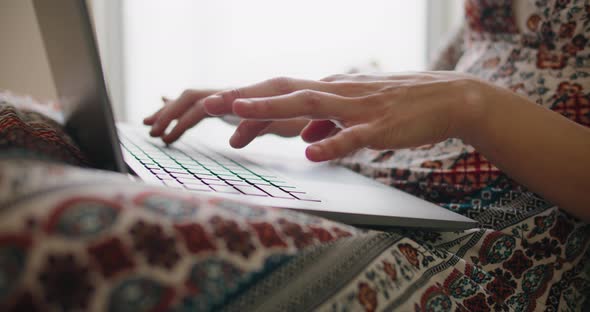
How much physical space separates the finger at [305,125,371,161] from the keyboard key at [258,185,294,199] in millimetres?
40

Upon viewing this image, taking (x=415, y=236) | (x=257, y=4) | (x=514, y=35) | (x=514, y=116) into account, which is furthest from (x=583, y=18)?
(x=257, y=4)

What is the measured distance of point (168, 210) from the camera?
0.73 ft

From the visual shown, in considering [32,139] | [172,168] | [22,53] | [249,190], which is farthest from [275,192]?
[22,53]

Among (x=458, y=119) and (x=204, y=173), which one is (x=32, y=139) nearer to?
(x=204, y=173)

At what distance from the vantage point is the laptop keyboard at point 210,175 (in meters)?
0.38

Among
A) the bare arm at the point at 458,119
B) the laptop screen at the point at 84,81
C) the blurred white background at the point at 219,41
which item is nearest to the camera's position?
the laptop screen at the point at 84,81

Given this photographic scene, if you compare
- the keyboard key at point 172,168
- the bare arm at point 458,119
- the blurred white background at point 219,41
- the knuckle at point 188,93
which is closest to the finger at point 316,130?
the bare arm at point 458,119

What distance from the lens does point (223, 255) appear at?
8.8 inches

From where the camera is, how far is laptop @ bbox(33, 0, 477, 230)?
34 centimetres

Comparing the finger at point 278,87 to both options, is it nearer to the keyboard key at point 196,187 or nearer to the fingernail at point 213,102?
the fingernail at point 213,102

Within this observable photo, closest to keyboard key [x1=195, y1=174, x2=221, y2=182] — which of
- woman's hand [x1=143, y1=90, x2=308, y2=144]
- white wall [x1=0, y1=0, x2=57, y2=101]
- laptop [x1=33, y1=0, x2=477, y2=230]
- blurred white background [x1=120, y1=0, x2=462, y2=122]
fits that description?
laptop [x1=33, y1=0, x2=477, y2=230]

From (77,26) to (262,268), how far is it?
24cm

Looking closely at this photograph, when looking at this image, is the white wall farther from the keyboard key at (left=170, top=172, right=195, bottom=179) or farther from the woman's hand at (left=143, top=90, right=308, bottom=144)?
the keyboard key at (left=170, top=172, right=195, bottom=179)

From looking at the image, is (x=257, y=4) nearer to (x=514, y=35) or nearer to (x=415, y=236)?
(x=514, y=35)
